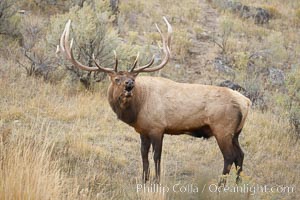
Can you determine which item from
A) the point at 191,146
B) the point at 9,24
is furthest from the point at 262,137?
the point at 9,24

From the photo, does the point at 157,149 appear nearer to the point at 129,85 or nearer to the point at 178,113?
the point at 178,113

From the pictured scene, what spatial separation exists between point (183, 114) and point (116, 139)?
204cm

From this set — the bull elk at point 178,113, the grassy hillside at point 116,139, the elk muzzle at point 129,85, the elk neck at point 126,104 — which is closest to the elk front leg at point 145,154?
the bull elk at point 178,113

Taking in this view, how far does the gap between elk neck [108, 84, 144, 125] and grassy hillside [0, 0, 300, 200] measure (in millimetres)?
840

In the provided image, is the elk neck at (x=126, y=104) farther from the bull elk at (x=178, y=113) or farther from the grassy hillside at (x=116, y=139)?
the grassy hillside at (x=116, y=139)

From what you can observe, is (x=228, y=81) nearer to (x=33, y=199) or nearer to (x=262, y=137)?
(x=262, y=137)

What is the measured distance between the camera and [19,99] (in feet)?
31.1

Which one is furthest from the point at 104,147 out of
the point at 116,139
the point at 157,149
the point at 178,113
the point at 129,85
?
the point at 129,85

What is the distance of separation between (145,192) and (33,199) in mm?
1585

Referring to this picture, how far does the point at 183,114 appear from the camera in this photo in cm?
710

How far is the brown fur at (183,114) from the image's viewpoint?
6.98 meters

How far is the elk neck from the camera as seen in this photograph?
680 centimetres

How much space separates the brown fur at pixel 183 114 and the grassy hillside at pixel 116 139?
1.63 feet

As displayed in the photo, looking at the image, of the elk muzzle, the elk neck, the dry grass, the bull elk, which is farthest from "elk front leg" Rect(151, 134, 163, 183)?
the elk muzzle
